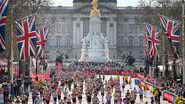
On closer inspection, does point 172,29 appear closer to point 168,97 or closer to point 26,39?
point 168,97

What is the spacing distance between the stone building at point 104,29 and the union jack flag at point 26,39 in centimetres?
12491

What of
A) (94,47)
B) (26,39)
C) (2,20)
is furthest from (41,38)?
(94,47)

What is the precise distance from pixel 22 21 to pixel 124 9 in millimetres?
134198

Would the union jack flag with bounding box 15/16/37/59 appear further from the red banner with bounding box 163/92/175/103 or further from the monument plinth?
the monument plinth

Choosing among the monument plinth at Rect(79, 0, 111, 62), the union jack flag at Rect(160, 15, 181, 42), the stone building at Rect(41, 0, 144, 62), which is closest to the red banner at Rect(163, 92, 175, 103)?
the union jack flag at Rect(160, 15, 181, 42)

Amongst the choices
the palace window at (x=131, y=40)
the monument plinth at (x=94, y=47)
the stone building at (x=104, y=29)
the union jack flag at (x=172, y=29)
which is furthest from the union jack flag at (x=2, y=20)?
the palace window at (x=131, y=40)

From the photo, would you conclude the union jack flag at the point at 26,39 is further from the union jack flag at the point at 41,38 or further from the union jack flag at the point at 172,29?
the union jack flag at the point at 41,38

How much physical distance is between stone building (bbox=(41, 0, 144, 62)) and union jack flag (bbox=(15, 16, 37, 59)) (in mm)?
124908

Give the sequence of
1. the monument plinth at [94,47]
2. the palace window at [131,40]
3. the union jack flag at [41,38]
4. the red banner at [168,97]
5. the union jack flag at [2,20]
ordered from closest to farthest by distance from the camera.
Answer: the union jack flag at [2,20], the red banner at [168,97], the union jack flag at [41,38], the monument plinth at [94,47], the palace window at [131,40]

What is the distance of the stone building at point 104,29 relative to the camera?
168 m

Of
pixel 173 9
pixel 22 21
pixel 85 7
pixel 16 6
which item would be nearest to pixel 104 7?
pixel 85 7

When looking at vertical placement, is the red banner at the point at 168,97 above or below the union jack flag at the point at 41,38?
below

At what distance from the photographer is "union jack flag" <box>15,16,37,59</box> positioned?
40094mm

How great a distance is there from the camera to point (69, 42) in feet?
559
